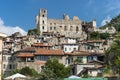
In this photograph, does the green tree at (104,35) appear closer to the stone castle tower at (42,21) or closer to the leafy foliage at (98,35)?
the leafy foliage at (98,35)

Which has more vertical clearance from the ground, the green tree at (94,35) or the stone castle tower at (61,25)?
the stone castle tower at (61,25)

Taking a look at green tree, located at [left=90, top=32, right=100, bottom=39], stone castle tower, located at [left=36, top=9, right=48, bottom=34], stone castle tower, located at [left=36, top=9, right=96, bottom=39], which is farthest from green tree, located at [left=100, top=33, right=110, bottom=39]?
stone castle tower, located at [left=36, top=9, right=48, bottom=34]

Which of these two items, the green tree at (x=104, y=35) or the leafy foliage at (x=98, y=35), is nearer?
the green tree at (x=104, y=35)

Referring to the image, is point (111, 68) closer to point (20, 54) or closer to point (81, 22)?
point (20, 54)

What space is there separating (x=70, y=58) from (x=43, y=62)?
5.43 m

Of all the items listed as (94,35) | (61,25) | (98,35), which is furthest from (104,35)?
(61,25)

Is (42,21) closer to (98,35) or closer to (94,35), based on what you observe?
(94,35)

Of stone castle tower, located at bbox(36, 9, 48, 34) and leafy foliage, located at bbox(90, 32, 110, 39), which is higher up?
stone castle tower, located at bbox(36, 9, 48, 34)

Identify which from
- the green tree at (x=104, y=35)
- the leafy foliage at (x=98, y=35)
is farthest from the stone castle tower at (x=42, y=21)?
the green tree at (x=104, y=35)

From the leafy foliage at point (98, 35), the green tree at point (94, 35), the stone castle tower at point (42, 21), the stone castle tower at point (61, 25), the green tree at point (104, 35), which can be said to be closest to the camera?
the green tree at point (104, 35)

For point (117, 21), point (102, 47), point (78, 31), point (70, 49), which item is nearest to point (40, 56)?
point (70, 49)

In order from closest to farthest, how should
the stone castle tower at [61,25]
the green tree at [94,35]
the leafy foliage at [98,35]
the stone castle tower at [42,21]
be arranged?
the leafy foliage at [98,35], the green tree at [94,35], the stone castle tower at [42,21], the stone castle tower at [61,25]

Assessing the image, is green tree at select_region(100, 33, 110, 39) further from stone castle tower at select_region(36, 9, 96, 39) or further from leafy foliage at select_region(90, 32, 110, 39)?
stone castle tower at select_region(36, 9, 96, 39)

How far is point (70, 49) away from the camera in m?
88.9
